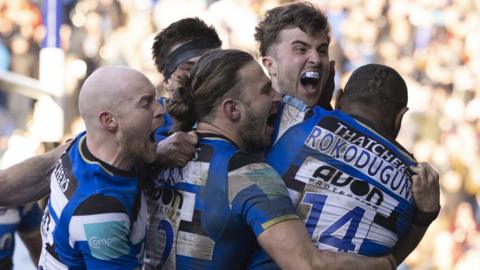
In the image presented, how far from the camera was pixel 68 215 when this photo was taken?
3.22 meters

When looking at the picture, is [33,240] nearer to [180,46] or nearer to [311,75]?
[180,46]

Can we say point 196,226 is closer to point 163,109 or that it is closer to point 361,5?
point 163,109

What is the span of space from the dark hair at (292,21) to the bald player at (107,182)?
36.2 inches

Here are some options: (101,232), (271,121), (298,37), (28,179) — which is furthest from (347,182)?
(28,179)

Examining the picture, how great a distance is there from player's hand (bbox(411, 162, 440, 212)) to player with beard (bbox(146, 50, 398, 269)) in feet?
0.99

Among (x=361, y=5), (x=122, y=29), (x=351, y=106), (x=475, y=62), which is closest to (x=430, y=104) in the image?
(x=475, y=62)

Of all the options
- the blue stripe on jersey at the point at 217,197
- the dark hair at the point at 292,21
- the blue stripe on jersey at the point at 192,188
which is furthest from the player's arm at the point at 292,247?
the dark hair at the point at 292,21

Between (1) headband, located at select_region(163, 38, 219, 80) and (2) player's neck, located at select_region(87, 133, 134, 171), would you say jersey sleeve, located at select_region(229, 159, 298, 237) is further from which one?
(1) headband, located at select_region(163, 38, 219, 80)

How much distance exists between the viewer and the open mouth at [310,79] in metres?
3.99

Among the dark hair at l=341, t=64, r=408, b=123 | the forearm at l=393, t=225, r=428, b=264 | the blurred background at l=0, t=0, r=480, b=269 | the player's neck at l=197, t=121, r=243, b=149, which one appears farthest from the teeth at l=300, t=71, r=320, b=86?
the blurred background at l=0, t=0, r=480, b=269

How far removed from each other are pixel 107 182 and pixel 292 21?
1.26 metres

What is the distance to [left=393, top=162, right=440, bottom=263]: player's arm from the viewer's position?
11.8 feet

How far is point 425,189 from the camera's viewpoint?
3598 millimetres

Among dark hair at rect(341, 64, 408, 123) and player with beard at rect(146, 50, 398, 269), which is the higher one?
dark hair at rect(341, 64, 408, 123)
